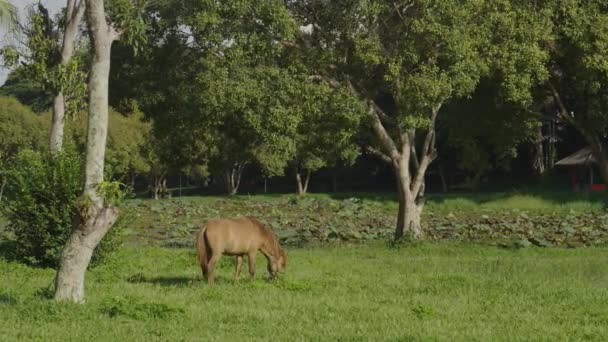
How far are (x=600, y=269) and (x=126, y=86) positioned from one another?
16.1 m

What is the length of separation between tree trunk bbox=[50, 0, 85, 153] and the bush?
92cm

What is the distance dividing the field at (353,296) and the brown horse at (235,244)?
0.34 metres

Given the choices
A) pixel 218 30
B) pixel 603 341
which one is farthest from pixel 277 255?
pixel 218 30

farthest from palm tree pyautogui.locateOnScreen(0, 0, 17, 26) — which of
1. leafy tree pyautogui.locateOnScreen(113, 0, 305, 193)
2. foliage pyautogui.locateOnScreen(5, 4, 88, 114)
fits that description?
leafy tree pyautogui.locateOnScreen(113, 0, 305, 193)

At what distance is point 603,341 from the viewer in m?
→ 9.47

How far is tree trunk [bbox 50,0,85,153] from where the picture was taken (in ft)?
60.4

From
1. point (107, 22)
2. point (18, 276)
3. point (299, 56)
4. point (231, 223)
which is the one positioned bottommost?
point (18, 276)

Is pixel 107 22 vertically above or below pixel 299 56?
below

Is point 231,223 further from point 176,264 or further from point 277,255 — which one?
point 176,264

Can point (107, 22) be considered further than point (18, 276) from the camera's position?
No

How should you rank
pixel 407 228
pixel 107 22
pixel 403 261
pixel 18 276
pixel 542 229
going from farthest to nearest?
pixel 542 229
pixel 407 228
pixel 403 261
pixel 18 276
pixel 107 22

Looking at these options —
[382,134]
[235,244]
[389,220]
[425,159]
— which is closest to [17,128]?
[389,220]

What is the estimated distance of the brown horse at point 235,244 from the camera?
556 inches

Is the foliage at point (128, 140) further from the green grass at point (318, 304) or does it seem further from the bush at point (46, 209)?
the green grass at point (318, 304)
